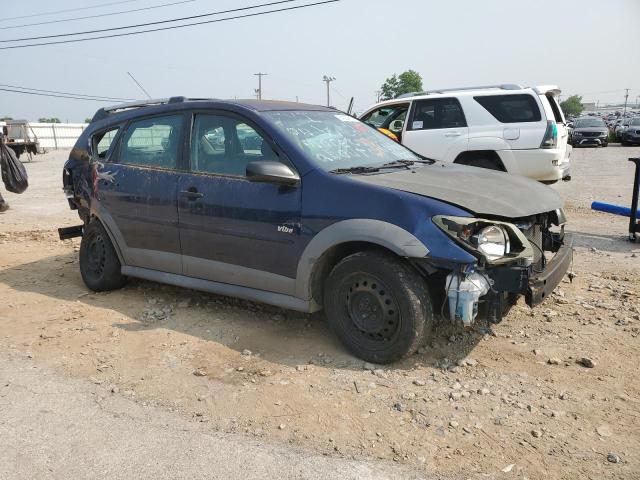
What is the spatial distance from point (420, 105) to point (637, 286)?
538 centimetres

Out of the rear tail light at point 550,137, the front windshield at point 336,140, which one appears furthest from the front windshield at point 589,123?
the front windshield at point 336,140

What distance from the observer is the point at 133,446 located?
9.57ft

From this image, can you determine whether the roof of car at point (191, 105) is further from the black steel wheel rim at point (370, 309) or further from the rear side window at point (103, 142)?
the black steel wheel rim at point (370, 309)

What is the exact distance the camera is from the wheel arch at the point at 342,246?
135 inches

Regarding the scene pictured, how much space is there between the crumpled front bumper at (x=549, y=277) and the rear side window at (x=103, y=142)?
4040mm

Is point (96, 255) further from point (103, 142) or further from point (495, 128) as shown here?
point (495, 128)

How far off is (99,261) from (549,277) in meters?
4.07

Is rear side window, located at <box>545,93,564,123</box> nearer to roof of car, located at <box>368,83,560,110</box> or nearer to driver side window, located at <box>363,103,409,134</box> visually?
roof of car, located at <box>368,83,560,110</box>

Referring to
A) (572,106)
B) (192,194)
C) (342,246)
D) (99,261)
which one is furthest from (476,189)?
(572,106)

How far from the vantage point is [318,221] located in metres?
3.78

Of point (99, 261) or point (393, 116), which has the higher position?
point (393, 116)

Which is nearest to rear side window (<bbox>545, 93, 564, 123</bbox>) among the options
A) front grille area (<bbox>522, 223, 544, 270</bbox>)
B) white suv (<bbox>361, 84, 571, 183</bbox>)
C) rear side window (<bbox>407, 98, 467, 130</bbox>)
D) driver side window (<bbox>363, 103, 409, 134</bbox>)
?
white suv (<bbox>361, 84, 571, 183</bbox>)

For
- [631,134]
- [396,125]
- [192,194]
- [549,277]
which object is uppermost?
[396,125]

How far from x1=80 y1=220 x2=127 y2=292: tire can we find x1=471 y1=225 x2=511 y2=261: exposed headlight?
11.5 feet
